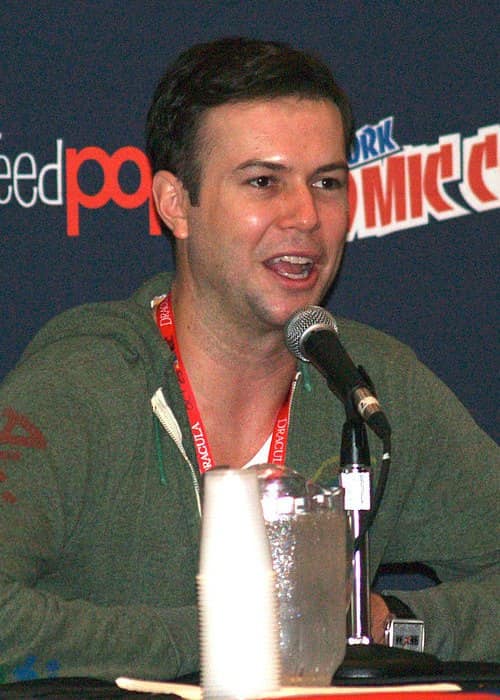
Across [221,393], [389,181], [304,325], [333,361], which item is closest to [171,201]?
[221,393]

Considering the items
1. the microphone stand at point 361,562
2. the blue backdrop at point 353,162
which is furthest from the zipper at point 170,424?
the blue backdrop at point 353,162

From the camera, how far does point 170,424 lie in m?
1.95

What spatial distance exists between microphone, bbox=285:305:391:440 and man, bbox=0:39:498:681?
0.34m

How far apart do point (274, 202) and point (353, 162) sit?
1.99 feet

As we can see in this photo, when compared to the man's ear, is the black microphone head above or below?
below

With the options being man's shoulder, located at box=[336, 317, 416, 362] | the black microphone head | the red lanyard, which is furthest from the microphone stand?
man's shoulder, located at box=[336, 317, 416, 362]

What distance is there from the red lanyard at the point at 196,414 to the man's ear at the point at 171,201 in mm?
123

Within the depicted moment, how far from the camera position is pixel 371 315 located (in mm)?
2617

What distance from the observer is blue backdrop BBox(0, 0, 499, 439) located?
246cm

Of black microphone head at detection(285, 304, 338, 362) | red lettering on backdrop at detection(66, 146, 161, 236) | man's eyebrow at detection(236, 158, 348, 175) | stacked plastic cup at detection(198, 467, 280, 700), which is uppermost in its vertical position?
red lettering on backdrop at detection(66, 146, 161, 236)

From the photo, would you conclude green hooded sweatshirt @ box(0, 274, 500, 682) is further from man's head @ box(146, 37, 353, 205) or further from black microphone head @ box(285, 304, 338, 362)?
black microphone head @ box(285, 304, 338, 362)

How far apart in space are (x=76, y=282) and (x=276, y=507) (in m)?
1.37

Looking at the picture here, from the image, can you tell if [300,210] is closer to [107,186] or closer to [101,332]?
[101,332]

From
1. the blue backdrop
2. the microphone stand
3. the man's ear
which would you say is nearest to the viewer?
the microphone stand
